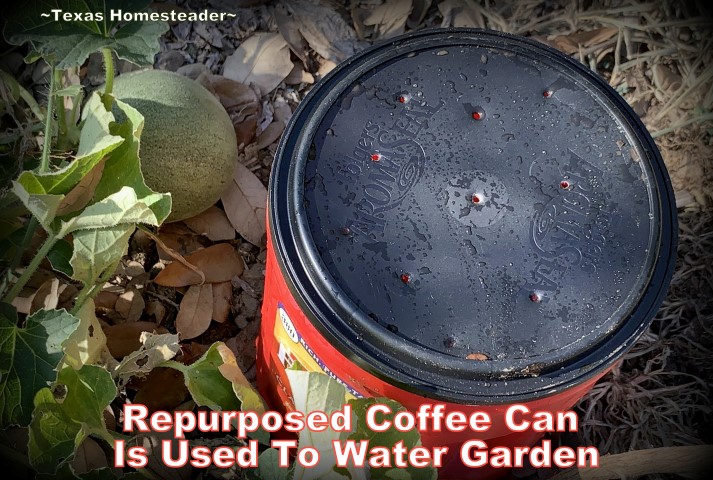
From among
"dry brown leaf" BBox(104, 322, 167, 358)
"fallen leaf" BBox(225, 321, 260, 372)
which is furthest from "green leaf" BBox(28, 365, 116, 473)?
"fallen leaf" BBox(225, 321, 260, 372)

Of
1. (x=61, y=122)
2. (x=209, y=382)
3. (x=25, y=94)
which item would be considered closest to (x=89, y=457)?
(x=209, y=382)

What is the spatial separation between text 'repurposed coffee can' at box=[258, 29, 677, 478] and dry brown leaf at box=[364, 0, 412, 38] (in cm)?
83

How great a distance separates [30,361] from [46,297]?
0.43 m

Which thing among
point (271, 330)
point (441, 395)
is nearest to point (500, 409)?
point (441, 395)

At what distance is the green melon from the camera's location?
5.47 feet

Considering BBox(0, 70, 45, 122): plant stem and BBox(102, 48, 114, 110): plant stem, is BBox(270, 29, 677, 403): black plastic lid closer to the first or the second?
BBox(102, 48, 114, 110): plant stem

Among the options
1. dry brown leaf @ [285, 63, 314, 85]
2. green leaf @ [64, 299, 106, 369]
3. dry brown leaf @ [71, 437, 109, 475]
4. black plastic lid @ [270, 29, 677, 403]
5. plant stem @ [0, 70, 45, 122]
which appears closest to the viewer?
black plastic lid @ [270, 29, 677, 403]

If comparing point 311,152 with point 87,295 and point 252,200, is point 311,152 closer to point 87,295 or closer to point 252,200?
point 87,295

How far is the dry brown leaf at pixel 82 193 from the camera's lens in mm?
1462

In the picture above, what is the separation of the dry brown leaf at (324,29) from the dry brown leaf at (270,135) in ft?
0.89

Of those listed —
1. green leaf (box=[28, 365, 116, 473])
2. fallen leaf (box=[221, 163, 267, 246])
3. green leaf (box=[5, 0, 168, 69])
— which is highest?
green leaf (box=[5, 0, 168, 69])

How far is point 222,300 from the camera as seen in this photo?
1870 millimetres

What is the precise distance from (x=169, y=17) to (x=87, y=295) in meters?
0.99

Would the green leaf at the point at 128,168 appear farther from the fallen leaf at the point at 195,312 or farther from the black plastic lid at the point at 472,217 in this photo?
the fallen leaf at the point at 195,312
